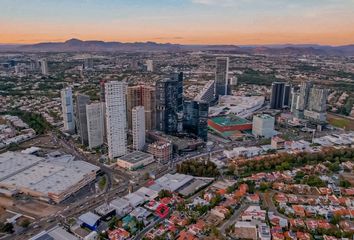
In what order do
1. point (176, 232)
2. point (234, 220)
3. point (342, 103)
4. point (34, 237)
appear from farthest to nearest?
point (342, 103) < point (234, 220) < point (176, 232) < point (34, 237)

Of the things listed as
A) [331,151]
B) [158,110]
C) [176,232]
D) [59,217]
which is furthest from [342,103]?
[59,217]

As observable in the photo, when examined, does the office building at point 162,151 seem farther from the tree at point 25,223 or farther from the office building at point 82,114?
the tree at point 25,223

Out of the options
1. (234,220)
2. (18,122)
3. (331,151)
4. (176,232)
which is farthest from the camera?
(18,122)

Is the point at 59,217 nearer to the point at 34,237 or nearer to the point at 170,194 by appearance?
the point at 34,237

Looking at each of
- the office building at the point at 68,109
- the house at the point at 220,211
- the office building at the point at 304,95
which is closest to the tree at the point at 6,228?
the house at the point at 220,211

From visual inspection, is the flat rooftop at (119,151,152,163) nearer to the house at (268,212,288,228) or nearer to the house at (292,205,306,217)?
the house at (268,212,288,228)

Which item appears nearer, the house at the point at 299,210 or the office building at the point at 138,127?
the house at the point at 299,210

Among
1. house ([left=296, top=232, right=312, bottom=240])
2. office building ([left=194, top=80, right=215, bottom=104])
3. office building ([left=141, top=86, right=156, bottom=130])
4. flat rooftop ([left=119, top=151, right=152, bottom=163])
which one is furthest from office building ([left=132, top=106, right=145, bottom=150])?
office building ([left=194, top=80, right=215, bottom=104])

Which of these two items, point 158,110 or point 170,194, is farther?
point 158,110

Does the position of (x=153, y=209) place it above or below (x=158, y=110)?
below
